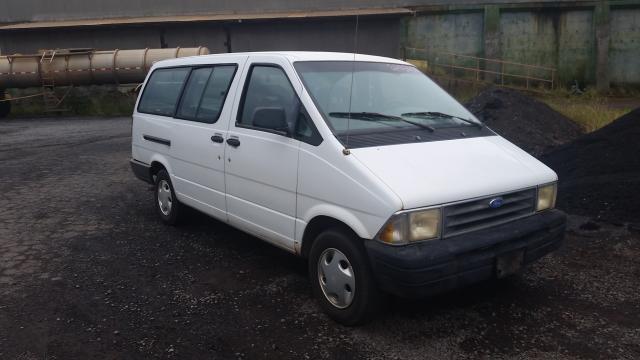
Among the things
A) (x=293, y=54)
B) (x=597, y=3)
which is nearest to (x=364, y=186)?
(x=293, y=54)

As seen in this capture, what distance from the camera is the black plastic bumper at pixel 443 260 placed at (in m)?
3.29

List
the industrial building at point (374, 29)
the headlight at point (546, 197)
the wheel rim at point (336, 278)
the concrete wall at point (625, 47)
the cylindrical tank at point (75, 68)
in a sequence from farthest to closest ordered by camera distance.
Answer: the industrial building at point (374, 29)
the concrete wall at point (625, 47)
the cylindrical tank at point (75, 68)
the headlight at point (546, 197)
the wheel rim at point (336, 278)

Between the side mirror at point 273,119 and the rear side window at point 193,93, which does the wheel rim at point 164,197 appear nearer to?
the rear side window at point 193,93

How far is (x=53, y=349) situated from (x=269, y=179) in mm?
1868

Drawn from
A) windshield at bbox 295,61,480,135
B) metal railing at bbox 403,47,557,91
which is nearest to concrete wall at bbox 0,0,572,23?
metal railing at bbox 403,47,557,91

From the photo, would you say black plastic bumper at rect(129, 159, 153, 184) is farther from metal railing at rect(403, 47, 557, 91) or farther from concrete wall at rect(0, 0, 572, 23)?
concrete wall at rect(0, 0, 572, 23)

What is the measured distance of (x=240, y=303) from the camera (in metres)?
4.16

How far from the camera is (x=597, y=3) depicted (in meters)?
21.6

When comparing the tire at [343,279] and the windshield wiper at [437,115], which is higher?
the windshield wiper at [437,115]

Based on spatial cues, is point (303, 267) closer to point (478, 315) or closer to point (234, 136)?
point (234, 136)

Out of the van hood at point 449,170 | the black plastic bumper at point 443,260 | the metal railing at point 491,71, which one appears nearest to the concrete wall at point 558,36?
the metal railing at point 491,71

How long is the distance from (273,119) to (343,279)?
126cm

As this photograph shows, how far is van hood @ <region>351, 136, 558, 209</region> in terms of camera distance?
341cm

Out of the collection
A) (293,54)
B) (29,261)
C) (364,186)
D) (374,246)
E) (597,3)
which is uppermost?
(597,3)
